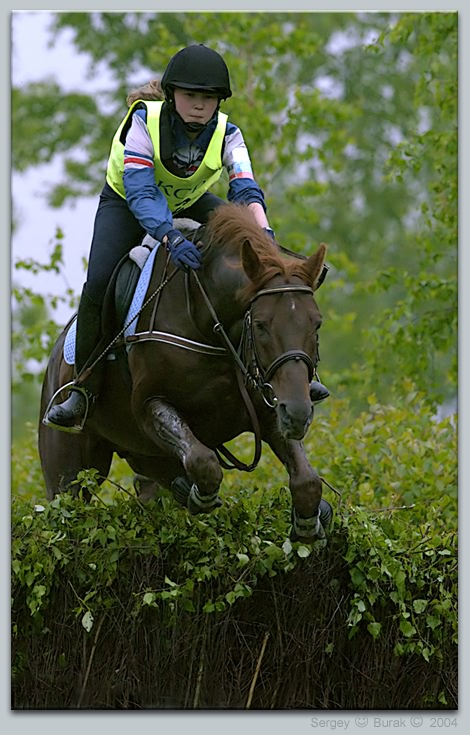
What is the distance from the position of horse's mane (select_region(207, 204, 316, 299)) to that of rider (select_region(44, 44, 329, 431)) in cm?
15

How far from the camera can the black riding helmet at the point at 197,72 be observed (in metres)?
6.44

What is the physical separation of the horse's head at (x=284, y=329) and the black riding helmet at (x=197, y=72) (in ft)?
3.18

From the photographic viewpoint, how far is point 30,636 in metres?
6.63

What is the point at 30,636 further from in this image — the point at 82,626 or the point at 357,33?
the point at 357,33

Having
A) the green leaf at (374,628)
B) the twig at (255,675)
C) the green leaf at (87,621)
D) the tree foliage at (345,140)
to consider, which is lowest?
the twig at (255,675)

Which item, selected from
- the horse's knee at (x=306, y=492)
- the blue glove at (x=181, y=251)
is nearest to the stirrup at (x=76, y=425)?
the blue glove at (x=181, y=251)

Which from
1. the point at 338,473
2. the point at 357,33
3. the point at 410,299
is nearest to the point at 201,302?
the point at 338,473

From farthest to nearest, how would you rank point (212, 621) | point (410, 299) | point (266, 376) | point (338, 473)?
point (410, 299) → point (338, 473) → point (212, 621) → point (266, 376)

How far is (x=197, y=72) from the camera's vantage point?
6.44 m

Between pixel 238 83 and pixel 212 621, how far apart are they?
955 centimetres

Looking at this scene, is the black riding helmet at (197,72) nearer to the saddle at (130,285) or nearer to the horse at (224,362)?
the horse at (224,362)

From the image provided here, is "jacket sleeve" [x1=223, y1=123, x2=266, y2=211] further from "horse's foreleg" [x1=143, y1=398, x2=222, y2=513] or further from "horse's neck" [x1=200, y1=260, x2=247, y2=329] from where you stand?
"horse's foreleg" [x1=143, y1=398, x2=222, y2=513]

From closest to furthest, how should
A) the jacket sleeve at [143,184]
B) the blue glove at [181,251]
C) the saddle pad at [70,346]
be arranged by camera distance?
the blue glove at [181,251]
the jacket sleeve at [143,184]
the saddle pad at [70,346]

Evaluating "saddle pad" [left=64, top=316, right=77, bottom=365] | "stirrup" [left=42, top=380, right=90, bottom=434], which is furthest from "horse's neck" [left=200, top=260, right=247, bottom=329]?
"saddle pad" [left=64, top=316, right=77, bottom=365]
